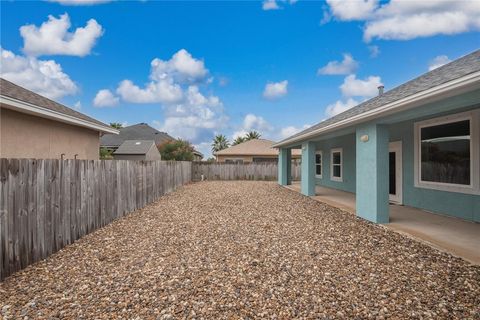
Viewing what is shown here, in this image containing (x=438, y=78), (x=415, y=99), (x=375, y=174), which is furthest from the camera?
(x=375, y=174)

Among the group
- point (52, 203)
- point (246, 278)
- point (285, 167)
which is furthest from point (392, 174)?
point (52, 203)

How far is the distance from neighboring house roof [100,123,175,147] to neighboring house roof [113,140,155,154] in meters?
1.86

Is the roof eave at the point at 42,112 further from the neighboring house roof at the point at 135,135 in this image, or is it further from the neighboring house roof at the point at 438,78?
the neighboring house roof at the point at 135,135

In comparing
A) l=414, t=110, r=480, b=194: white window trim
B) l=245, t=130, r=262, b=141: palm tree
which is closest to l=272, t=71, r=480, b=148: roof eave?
l=414, t=110, r=480, b=194: white window trim

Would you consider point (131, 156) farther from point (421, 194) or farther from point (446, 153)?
point (446, 153)

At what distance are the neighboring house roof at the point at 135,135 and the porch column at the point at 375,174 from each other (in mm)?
29151

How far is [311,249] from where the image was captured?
15.5ft

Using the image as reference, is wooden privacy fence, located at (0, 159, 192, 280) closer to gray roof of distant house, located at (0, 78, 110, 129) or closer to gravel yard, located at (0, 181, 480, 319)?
gravel yard, located at (0, 181, 480, 319)

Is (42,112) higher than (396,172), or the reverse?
(42,112)

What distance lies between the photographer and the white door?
8.59 m

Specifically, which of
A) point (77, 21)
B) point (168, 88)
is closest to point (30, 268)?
point (77, 21)

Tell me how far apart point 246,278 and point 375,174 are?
4498mm

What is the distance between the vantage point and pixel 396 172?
878 cm

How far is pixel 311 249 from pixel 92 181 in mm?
4910
